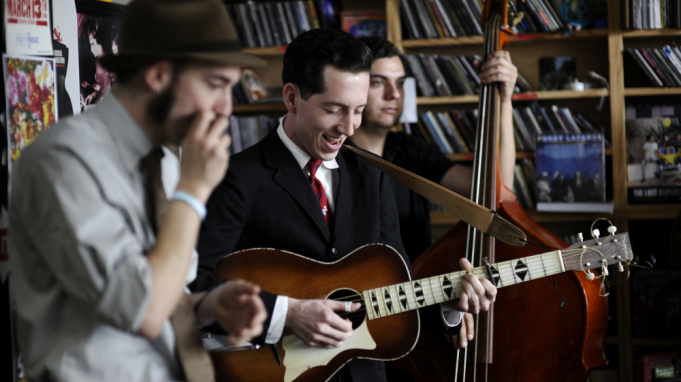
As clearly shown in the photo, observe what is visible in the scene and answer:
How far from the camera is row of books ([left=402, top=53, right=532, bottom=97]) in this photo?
122 inches

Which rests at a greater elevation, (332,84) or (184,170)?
(332,84)

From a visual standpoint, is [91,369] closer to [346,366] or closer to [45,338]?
[45,338]

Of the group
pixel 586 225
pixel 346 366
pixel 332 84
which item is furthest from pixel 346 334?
pixel 586 225

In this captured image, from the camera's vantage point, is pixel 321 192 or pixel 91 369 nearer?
pixel 91 369

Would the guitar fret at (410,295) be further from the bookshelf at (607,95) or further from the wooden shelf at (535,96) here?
A: the wooden shelf at (535,96)

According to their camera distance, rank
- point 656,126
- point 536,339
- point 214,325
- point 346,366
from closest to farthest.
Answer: point 214,325 → point 346,366 → point 536,339 → point 656,126

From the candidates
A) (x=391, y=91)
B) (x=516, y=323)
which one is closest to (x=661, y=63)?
(x=391, y=91)

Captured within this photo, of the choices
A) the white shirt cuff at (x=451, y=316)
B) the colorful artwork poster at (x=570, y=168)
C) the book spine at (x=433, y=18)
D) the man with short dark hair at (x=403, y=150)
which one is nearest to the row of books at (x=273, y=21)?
the book spine at (x=433, y=18)

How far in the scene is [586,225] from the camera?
3.14 meters

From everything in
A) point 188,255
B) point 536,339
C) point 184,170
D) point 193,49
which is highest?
point 193,49

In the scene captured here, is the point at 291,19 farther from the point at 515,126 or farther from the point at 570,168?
the point at 570,168

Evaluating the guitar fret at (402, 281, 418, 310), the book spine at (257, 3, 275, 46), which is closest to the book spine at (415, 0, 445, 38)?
the book spine at (257, 3, 275, 46)

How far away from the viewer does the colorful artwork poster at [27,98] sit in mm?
1282

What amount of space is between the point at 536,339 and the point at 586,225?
1465mm
